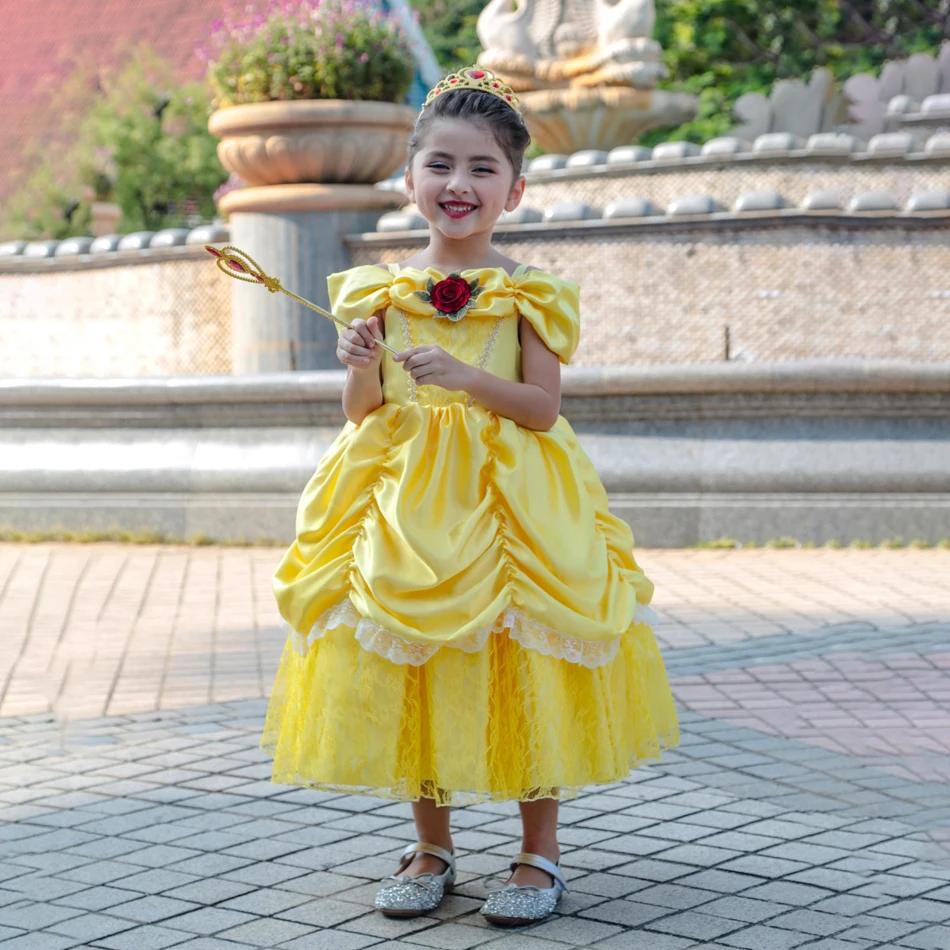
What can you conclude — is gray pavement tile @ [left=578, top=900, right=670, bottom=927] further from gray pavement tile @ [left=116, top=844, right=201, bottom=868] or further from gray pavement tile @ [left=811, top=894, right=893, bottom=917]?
gray pavement tile @ [left=116, top=844, right=201, bottom=868]

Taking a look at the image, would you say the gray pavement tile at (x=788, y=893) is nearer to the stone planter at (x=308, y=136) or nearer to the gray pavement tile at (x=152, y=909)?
the gray pavement tile at (x=152, y=909)

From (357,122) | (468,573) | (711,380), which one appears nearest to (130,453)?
(357,122)

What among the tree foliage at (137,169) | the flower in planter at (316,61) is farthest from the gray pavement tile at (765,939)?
the tree foliage at (137,169)

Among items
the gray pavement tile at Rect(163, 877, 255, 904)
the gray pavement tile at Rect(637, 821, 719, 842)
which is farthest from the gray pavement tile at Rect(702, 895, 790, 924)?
the gray pavement tile at Rect(163, 877, 255, 904)

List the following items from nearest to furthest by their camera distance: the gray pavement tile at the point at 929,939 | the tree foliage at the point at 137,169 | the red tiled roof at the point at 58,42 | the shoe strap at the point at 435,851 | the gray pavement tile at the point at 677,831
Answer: the gray pavement tile at the point at 929,939 < the shoe strap at the point at 435,851 < the gray pavement tile at the point at 677,831 < the tree foliage at the point at 137,169 < the red tiled roof at the point at 58,42

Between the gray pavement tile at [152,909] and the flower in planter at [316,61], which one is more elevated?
the flower in planter at [316,61]

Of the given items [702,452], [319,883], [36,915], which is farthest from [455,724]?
[702,452]

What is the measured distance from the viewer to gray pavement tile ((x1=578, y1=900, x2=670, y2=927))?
2977mm

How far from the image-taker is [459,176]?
3031mm

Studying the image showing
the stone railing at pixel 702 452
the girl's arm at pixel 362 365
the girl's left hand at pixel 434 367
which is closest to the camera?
the girl's left hand at pixel 434 367

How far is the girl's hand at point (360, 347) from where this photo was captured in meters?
2.99

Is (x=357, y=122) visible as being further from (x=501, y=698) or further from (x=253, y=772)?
(x=501, y=698)

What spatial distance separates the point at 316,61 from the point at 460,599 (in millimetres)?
6534

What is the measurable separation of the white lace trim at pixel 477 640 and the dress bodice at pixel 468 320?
1.47 feet
